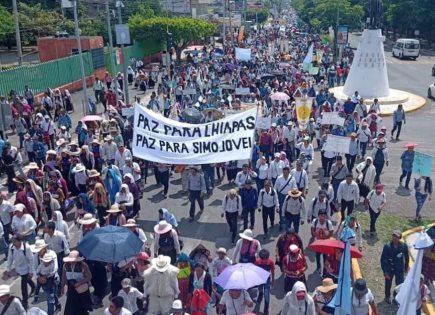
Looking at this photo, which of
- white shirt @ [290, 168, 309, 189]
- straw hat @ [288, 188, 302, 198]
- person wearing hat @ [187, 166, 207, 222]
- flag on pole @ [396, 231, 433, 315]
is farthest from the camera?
person wearing hat @ [187, 166, 207, 222]

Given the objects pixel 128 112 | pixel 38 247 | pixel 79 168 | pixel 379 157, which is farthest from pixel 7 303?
pixel 128 112

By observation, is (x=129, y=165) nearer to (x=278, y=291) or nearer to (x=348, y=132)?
(x=278, y=291)

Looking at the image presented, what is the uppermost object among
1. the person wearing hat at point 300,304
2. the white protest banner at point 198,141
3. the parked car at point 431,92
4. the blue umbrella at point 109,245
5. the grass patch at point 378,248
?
the white protest banner at point 198,141

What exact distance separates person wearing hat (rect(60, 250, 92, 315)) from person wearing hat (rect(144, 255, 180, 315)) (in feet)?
3.02

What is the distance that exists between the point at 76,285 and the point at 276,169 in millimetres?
6215

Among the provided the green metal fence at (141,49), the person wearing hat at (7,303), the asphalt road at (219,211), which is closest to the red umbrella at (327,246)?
the asphalt road at (219,211)

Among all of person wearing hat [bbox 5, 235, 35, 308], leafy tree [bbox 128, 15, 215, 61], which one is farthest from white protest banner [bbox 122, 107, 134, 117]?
leafy tree [bbox 128, 15, 215, 61]

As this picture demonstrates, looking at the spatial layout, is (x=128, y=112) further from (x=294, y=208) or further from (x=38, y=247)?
(x=38, y=247)

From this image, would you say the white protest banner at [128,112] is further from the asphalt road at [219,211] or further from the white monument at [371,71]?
the white monument at [371,71]

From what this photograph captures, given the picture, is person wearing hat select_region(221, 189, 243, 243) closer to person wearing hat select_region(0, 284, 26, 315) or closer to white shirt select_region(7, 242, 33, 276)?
white shirt select_region(7, 242, 33, 276)

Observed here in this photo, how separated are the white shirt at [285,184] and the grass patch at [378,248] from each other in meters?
1.88

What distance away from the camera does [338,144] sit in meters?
13.9

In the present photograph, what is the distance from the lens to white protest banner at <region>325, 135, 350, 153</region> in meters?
13.9

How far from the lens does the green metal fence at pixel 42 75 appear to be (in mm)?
25189
